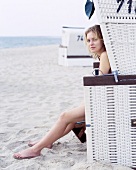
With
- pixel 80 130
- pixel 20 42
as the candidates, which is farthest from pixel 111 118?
pixel 20 42

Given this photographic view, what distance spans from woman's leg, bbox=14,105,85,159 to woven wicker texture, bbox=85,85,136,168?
28 centimetres

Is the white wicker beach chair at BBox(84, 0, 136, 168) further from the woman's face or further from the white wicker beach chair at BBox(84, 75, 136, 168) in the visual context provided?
the woman's face

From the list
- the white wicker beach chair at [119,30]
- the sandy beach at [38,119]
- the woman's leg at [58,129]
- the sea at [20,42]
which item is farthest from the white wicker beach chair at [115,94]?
the sea at [20,42]

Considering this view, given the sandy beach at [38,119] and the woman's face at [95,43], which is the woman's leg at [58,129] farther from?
the woman's face at [95,43]

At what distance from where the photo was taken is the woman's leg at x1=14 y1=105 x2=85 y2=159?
2352 millimetres

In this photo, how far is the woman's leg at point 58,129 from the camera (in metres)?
2.35

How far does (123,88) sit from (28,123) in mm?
1672

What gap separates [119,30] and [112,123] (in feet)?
1.72

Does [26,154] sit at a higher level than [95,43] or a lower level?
lower

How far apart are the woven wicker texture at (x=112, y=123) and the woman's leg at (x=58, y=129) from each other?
0.93 feet

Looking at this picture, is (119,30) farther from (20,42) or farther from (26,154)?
(20,42)

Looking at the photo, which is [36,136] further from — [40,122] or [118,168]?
[118,168]

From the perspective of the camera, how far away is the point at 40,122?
350 cm

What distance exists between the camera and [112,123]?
2045mm
